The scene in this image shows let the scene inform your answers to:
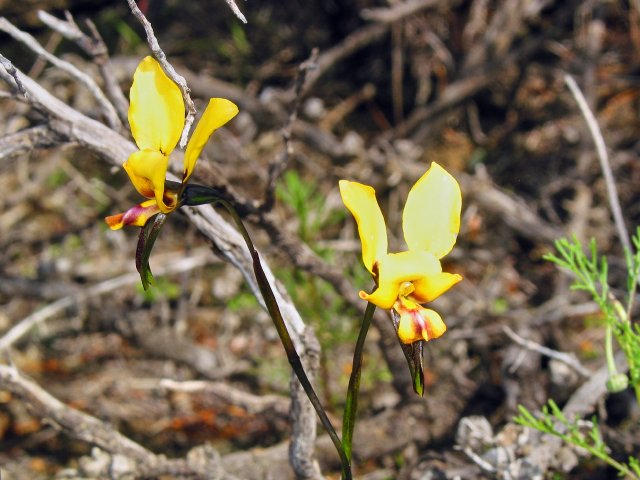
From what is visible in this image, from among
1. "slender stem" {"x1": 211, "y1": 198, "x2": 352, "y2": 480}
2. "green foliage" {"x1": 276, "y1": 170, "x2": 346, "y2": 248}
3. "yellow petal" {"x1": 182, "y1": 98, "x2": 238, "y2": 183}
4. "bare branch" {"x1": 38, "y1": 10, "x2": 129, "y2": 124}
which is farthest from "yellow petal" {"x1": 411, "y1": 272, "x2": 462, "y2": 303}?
"green foliage" {"x1": 276, "y1": 170, "x2": 346, "y2": 248}

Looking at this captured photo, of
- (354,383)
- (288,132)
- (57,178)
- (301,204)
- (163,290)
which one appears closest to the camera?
(354,383)

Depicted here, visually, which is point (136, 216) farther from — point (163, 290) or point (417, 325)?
point (163, 290)

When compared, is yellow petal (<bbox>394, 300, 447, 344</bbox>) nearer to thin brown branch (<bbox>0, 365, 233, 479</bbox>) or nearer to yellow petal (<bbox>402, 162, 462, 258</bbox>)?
yellow petal (<bbox>402, 162, 462, 258</bbox>)

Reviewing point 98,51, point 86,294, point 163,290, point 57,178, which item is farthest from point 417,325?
point 57,178

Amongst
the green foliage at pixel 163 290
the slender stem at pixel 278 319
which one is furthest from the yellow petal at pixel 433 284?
the green foliage at pixel 163 290

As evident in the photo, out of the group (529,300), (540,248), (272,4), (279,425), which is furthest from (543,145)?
(279,425)

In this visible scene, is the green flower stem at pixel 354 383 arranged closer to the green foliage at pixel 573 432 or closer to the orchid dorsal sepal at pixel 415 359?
the orchid dorsal sepal at pixel 415 359
